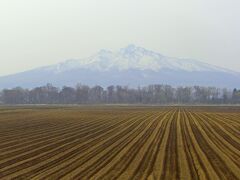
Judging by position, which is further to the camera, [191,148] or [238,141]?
[238,141]

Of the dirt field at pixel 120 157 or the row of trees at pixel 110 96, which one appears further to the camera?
the row of trees at pixel 110 96

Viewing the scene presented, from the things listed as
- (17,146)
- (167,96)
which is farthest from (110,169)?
(167,96)

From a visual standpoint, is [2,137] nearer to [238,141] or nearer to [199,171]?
[238,141]

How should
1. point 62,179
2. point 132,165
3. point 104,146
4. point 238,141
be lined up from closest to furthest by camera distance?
1. point 62,179
2. point 132,165
3. point 104,146
4. point 238,141

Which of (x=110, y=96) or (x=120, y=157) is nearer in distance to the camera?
(x=120, y=157)

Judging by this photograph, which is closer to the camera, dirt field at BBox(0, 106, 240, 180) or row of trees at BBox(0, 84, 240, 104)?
dirt field at BBox(0, 106, 240, 180)

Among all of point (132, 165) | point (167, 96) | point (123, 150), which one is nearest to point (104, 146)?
point (123, 150)

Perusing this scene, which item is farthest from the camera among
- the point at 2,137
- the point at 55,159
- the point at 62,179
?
the point at 2,137

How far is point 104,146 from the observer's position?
23.2 metres

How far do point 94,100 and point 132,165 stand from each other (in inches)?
6887

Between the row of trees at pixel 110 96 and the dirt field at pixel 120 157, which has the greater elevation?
the row of trees at pixel 110 96

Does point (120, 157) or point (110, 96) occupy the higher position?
point (110, 96)

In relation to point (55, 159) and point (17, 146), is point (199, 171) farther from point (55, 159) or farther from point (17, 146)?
point (17, 146)

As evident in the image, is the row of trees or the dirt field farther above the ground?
the row of trees
